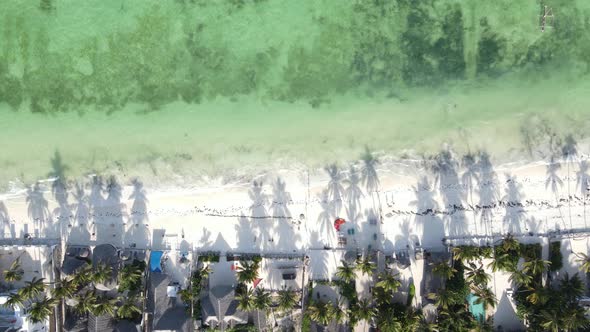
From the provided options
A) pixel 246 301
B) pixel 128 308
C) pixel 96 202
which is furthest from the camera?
pixel 96 202

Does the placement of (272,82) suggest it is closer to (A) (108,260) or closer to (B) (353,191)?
(B) (353,191)

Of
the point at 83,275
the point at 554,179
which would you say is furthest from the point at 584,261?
the point at 83,275

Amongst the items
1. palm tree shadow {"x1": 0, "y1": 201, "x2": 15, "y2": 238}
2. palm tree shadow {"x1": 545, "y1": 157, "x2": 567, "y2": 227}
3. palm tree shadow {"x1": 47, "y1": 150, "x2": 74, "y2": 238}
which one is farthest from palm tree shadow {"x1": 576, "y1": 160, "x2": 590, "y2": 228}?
palm tree shadow {"x1": 0, "y1": 201, "x2": 15, "y2": 238}

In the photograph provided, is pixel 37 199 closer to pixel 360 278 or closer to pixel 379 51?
pixel 360 278

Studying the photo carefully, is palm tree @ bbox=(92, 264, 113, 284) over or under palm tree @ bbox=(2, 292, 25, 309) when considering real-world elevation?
over

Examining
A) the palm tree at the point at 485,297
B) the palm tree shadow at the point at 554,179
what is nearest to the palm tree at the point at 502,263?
the palm tree at the point at 485,297

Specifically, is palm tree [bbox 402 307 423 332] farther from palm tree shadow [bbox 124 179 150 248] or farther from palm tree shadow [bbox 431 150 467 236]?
palm tree shadow [bbox 124 179 150 248]
